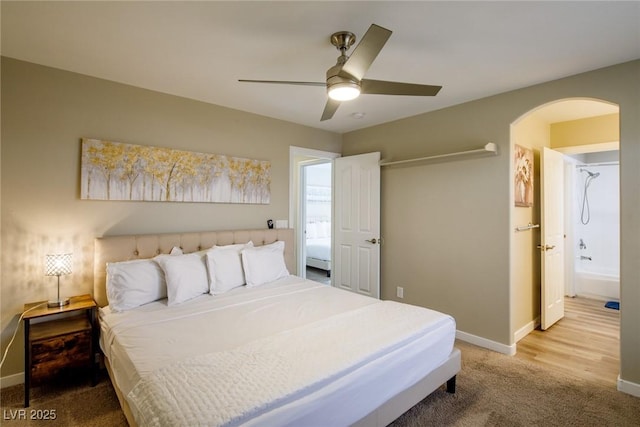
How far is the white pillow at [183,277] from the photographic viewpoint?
2449mm

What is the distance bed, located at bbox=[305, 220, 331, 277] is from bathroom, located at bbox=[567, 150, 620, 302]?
404 centimetres

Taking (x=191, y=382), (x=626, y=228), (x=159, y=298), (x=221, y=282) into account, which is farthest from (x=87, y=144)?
(x=626, y=228)

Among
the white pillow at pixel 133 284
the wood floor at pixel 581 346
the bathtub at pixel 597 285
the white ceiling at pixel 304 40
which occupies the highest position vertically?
the white ceiling at pixel 304 40

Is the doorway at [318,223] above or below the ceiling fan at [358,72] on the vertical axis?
below

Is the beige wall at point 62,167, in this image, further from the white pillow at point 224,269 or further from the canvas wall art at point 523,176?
the canvas wall art at point 523,176

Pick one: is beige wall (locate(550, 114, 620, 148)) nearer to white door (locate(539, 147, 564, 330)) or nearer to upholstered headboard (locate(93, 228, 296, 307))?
white door (locate(539, 147, 564, 330))

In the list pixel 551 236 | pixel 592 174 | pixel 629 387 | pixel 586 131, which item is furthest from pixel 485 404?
pixel 592 174

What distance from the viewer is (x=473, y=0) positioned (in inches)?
65.3

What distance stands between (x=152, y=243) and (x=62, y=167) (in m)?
0.91

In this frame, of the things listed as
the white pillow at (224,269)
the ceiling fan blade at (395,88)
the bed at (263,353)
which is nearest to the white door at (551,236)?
the bed at (263,353)

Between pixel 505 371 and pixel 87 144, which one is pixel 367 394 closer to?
pixel 505 371

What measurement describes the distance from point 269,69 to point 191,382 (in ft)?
7.33

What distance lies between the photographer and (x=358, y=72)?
177cm

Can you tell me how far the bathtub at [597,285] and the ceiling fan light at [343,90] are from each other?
16.8 feet
